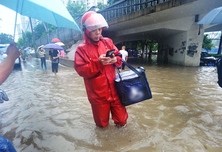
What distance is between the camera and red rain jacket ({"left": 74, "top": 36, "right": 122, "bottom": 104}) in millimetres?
1630

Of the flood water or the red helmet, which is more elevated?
the red helmet

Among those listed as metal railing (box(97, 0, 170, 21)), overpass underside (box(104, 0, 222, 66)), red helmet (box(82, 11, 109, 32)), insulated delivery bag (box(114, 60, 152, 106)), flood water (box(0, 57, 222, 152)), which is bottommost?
flood water (box(0, 57, 222, 152))

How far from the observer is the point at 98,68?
5.38 feet

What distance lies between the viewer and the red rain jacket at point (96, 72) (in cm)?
163

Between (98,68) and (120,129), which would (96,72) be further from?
(120,129)

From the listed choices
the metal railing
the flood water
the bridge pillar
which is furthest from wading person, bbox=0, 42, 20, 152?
the bridge pillar

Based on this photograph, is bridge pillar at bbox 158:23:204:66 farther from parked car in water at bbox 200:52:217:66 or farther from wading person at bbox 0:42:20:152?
wading person at bbox 0:42:20:152

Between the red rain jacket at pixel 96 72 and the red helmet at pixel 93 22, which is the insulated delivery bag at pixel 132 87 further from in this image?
the red helmet at pixel 93 22

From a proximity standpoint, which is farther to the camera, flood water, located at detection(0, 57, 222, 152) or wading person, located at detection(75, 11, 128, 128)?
flood water, located at detection(0, 57, 222, 152)

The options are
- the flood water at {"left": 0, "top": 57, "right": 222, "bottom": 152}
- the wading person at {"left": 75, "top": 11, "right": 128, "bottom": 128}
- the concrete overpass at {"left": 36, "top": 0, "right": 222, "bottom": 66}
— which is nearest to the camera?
the wading person at {"left": 75, "top": 11, "right": 128, "bottom": 128}

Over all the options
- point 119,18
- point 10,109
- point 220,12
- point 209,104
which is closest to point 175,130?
point 209,104

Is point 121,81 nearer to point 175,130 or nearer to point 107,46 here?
point 107,46

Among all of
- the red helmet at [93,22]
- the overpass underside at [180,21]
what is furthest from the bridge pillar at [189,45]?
the red helmet at [93,22]

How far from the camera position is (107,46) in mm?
1952
